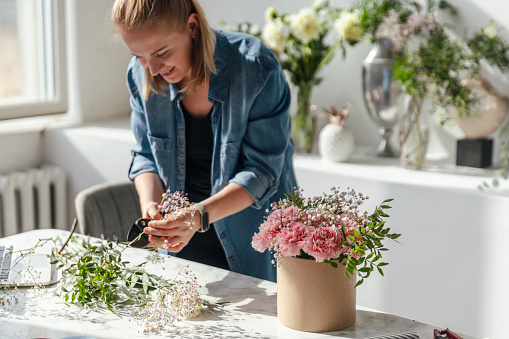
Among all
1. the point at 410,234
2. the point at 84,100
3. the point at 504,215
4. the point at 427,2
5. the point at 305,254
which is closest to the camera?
the point at 305,254

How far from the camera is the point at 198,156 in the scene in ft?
6.16

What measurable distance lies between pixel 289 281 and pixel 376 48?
168 cm

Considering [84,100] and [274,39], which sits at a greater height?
[274,39]

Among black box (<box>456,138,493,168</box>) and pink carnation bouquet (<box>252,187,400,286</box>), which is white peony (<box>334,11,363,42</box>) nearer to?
black box (<box>456,138,493,168</box>)

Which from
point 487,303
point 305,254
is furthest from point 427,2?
point 305,254

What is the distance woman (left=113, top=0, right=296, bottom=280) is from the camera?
1.57m

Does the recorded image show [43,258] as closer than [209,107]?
Yes

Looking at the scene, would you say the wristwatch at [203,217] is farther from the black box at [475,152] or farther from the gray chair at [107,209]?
the black box at [475,152]

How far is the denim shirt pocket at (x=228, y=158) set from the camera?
177 centimetres

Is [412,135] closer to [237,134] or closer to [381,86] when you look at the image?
[381,86]

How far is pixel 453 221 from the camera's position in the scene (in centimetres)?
234

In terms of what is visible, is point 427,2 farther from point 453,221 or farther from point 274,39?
point 453,221

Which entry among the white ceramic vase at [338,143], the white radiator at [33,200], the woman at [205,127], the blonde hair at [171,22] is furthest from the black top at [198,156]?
the white radiator at [33,200]

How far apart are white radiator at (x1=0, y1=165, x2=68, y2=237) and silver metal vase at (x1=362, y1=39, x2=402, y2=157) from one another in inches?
61.8
